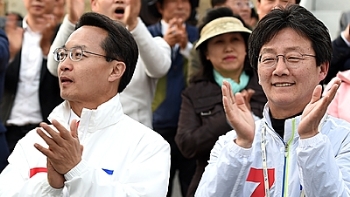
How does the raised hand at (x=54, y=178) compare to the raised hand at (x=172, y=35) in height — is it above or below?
above

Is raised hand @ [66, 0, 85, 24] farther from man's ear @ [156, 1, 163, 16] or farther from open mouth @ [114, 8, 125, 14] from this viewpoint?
man's ear @ [156, 1, 163, 16]

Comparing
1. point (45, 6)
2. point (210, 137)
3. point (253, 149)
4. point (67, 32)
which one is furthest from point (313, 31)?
point (45, 6)

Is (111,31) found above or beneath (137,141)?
above

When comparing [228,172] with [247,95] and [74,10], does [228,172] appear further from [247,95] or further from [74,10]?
[74,10]

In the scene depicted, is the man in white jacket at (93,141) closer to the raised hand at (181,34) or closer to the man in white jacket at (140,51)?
the man in white jacket at (140,51)

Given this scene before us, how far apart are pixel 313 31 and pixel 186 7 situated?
302 cm

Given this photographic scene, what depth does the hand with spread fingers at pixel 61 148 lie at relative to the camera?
10.5 feet

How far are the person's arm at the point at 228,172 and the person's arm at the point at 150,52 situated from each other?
1.82 meters

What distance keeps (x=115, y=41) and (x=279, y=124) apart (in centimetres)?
94

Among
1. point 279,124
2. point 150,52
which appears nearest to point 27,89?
point 150,52

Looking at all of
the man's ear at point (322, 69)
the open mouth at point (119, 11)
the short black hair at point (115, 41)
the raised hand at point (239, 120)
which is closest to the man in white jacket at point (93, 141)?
the short black hair at point (115, 41)

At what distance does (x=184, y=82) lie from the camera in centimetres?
594

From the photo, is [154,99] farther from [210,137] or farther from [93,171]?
[93,171]

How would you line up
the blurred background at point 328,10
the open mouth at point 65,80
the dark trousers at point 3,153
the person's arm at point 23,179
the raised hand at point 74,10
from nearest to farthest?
1. the person's arm at point 23,179
2. the open mouth at point 65,80
3. the dark trousers at point 3,153
4. the raised hand at point 74,10
5. the blurred background at point 328,10
